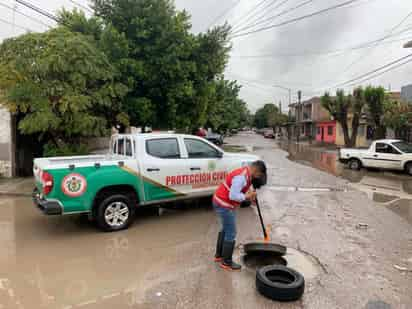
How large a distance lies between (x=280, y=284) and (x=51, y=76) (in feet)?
27.9

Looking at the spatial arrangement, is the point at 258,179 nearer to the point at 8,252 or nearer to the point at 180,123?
the point at 8,252

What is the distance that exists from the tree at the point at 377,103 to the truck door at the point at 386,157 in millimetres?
5591

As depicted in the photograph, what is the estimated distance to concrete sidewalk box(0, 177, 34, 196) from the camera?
340 inches

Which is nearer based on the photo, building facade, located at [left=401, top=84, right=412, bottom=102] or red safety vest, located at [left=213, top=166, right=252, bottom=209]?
red safety vest, located at [left=213, top=166, right=252, bottom=209]

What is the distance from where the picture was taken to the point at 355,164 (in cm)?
1423

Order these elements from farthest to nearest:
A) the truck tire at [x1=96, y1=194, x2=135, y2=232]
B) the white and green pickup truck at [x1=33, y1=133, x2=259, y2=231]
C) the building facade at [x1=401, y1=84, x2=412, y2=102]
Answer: the building facade at [x1=401, y1=84, x2=412, y2=102] → the truck tire at [x1=96, y1=194, x2=135, y2=232] → the white and green pickup truck at [x1=33, y1=133, x2=259, y2=231]

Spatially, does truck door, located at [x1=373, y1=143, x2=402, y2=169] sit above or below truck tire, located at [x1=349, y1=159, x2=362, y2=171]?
A: above

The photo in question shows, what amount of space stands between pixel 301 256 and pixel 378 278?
1071 mm

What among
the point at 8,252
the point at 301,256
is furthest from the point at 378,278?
the point at 8,252

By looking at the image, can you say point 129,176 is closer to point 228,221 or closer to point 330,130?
point 228,221

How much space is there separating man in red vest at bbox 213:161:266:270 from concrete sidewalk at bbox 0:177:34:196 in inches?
286

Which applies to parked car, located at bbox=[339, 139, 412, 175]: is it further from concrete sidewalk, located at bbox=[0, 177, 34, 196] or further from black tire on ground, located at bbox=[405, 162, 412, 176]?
concrete sidewalk, located at bbox=[0, 177, 34, 196]

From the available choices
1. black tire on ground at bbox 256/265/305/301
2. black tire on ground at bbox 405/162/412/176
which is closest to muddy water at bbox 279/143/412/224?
black tire on ground at bbox 405/162/412/176

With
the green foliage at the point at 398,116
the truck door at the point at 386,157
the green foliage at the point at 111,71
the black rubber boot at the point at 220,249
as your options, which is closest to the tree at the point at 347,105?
the green foliage at the point at 398,116
